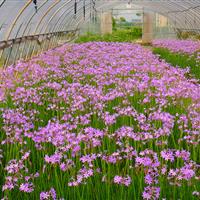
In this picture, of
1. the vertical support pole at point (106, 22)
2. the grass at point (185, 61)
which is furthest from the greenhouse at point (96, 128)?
the vertical support pole at point (106, 22)

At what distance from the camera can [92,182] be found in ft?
10.8

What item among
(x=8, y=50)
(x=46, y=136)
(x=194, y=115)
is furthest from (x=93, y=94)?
(x=8, y=50)

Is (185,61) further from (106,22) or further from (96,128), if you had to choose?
(106,22)

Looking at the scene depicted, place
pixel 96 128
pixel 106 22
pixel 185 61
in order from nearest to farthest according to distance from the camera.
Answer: pixel 96 128 < pixel 185 61 < pixel 106 22

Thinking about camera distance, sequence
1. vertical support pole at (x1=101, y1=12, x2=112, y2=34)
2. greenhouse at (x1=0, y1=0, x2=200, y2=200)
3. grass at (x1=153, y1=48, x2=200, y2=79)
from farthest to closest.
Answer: vertical support pole at (x1=101, y1=12, x2=112, y2=34) < grass at (x1=153, y1=48, x2=200, y2=79) < greenhouse at (x1=0, y1=0, x2=200, y2=200)

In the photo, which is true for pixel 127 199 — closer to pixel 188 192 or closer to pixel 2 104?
pixel 188 192

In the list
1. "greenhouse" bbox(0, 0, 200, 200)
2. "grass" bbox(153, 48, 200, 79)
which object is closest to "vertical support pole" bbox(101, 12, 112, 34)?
"greenhouse" bbox(0, 0, 200, 200)

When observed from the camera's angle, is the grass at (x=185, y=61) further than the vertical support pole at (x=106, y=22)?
No

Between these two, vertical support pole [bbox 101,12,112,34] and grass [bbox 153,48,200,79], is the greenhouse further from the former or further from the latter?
vertical support pole [bbox 101,12,112,34]

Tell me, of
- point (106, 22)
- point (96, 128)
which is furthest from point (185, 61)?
point (106, 22)

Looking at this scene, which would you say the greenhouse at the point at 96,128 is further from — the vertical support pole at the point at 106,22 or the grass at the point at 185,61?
the vertical support pole at the point at 106,22

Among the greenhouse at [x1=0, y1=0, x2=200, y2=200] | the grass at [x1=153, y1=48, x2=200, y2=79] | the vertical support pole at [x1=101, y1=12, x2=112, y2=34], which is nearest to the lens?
the greenhouse at [x1=0, y1=0, x2=200, y2=200]

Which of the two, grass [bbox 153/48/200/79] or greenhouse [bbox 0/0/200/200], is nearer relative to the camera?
greenhouse [bbox 0/0/200/200]

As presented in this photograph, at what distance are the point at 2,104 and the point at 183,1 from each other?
2127 centimetres
